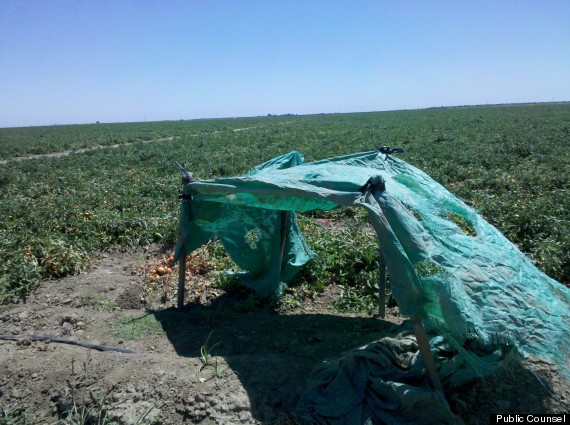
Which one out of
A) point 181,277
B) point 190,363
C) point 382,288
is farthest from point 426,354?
point 181,277

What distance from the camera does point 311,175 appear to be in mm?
3738

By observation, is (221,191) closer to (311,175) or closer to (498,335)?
(311,175)

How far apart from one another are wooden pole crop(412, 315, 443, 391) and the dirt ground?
31cm

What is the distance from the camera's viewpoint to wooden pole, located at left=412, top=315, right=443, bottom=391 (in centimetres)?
288

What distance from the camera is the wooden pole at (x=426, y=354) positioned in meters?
2.88

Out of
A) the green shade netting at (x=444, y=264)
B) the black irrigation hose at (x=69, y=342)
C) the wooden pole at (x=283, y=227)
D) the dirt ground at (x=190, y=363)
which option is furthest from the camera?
the wooden pole at (x=283, y=227)

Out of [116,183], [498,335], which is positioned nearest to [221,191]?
[498,335]

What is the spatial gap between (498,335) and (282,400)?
155cm

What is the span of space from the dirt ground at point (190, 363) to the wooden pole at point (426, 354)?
308 millimetres

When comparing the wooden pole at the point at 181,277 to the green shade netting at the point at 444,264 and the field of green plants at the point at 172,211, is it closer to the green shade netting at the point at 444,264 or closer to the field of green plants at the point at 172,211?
the green shade netting at the point at 444,264

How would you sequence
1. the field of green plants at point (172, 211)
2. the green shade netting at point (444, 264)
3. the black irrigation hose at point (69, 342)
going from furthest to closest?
the field of green plants at point (172, 211)
the black irrigation hose at point (69, 342)
the green shade netting at point (444, 264)

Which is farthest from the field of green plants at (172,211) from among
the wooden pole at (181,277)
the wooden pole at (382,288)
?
the wooden pole at (181,277)

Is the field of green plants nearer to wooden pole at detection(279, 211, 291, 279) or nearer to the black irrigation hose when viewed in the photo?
wooden pole at detection(279, 211, 291, 279)

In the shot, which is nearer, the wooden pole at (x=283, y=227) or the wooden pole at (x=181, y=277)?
the wooden pole at (x=181, y=277)
